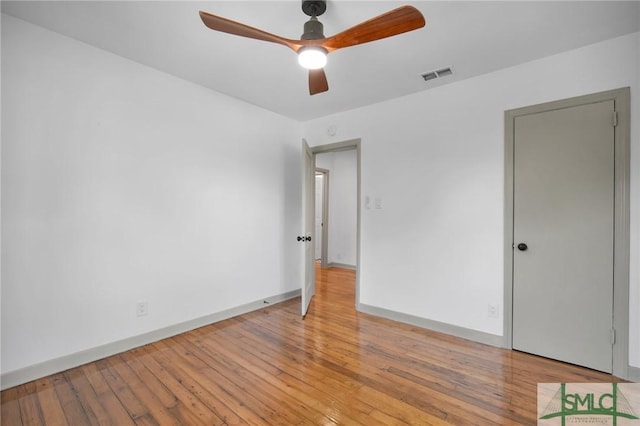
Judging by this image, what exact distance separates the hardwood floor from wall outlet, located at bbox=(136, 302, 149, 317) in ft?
1.01

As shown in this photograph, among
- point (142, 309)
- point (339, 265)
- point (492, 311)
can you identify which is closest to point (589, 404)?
point (492, 311)

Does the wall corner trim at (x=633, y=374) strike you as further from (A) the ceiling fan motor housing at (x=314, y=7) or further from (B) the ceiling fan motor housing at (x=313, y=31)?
(A) the ceiling fan motor housing at (x=314, y=7)

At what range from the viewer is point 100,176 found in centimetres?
245

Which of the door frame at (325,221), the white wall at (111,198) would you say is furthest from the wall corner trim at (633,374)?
the door frame at (325,221)

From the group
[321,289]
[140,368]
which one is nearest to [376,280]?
[321,289]

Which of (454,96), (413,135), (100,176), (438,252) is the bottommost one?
(438,252)

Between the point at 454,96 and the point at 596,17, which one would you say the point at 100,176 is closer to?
the point at 454,96

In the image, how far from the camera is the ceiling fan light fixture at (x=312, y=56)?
1.78m

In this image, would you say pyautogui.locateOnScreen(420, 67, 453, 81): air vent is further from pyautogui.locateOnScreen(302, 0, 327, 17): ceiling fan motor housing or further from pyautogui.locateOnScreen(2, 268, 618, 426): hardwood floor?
pyautogui.locateOnScreen(2, 268, 618, 426): hardwood floor

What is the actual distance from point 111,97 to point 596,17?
372cm

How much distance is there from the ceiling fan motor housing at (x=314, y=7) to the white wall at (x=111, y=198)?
69.2 inches

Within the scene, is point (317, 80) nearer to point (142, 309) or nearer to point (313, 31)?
point (313, 31)

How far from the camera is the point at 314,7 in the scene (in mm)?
1837

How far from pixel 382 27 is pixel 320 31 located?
43cm
